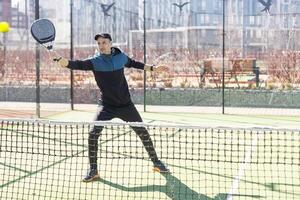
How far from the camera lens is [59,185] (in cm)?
549

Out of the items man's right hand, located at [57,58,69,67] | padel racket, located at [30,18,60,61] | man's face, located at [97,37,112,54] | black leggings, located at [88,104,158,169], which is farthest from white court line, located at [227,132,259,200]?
padel racket, located at [30,18,60,61]

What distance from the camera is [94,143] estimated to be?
18.7 feet

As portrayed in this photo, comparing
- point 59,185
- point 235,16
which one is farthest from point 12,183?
point 235,16

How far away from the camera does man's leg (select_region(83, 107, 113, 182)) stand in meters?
5.66

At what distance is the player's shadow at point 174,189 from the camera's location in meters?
5.06

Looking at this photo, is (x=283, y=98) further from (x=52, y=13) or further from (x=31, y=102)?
(x=52, y=13)

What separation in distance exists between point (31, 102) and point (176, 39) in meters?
9.05

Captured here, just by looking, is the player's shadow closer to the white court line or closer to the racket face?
the white court line

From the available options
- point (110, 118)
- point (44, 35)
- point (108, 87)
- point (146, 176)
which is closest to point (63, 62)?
point (44, 35)

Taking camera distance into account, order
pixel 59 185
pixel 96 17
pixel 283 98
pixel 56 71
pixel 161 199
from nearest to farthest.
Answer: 1. pixel 161 199
2. pixel 59 185
3. pixel 283 98
4. pixel 56 71
5. pixel 96 17

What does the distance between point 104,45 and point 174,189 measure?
1.64m

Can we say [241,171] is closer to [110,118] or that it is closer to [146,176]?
[146,176]

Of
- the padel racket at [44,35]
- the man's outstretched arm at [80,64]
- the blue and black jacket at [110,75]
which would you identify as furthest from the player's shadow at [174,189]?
the padel racket at [44,35]

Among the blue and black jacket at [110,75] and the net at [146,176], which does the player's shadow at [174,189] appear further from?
the blue and black jacket at [110,75]
